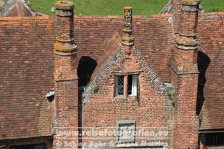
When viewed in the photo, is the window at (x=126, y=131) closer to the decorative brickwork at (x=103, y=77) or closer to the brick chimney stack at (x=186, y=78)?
the decorative brickwork at (x=103, y=77)

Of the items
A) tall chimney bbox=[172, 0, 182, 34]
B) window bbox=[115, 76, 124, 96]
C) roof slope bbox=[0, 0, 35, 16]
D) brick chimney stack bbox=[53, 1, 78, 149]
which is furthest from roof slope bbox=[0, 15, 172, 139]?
roof slope bbox=[0, 0, 35, 16]

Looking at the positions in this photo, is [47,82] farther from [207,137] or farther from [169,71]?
[207,137]

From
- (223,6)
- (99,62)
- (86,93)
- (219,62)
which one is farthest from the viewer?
(223,6)

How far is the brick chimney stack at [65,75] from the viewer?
862 inches

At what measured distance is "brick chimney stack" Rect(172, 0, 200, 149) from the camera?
2269 centimetres

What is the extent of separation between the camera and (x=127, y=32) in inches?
866

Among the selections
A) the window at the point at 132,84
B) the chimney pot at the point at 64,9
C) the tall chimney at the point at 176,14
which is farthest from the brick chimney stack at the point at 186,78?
the chimney pot at the point at 64,9

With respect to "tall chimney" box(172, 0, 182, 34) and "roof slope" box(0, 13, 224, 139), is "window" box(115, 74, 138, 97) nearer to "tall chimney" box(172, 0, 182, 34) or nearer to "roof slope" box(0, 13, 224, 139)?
"roof slope" box(0, 13, 224, 139)

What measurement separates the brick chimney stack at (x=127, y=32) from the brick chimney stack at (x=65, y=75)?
226cm

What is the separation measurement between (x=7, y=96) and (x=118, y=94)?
533cm

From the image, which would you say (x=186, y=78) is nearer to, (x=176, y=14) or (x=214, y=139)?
(x=214, y=139)

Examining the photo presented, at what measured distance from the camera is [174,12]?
1033 inches

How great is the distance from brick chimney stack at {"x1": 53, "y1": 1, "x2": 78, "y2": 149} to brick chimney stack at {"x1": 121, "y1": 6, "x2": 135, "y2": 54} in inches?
89.0

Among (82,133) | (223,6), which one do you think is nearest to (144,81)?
(82,133)
